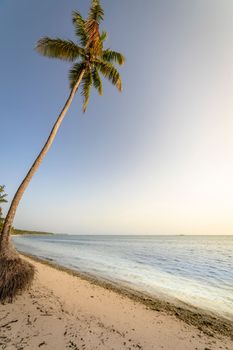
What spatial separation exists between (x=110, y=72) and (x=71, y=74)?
2400 millimetres

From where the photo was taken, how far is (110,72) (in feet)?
40.1

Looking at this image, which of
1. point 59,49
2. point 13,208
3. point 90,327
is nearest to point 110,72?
point 59,49

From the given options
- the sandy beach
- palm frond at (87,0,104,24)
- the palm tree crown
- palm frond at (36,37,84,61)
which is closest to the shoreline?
the sandy beach

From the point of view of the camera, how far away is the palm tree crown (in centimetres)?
1084

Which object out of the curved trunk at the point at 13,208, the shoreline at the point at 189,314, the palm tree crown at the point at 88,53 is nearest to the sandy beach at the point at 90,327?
the shoreline at the point at 189,314

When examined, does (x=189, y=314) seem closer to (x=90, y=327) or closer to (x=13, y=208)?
(x=90, y=327)

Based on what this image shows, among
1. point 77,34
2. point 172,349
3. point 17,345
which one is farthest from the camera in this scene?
point 77,34

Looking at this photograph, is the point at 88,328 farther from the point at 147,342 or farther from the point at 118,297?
the point at 118,297

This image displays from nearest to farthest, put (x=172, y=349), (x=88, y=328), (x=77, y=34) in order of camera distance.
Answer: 1. (x=172, y=349)
2. (x=88, y=328)
3. (x=77, y=34)

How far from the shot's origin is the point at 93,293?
8.89 metres

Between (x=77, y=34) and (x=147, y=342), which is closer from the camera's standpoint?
(x=147, y=342)

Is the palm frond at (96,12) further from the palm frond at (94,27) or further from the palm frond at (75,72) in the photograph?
the palm frond at (75,72)

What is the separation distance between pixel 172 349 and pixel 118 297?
172 inches

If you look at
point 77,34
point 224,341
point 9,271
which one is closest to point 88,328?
point 9,271
